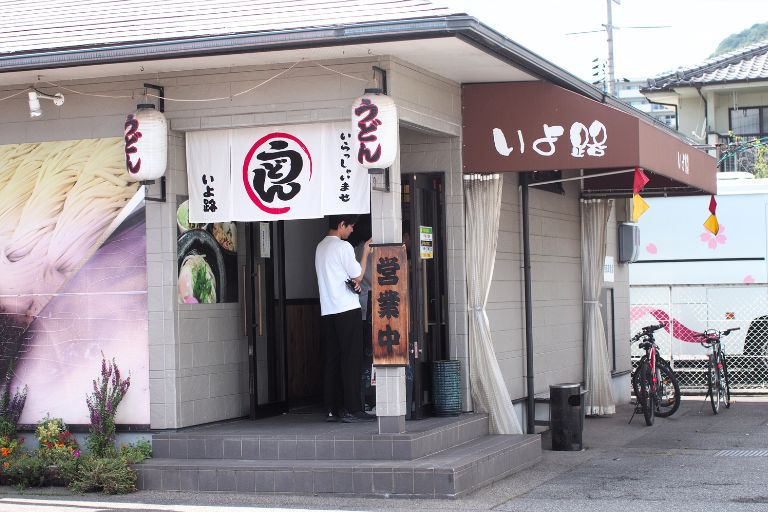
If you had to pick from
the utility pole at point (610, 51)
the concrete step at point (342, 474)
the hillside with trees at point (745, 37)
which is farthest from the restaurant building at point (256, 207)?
the hillside with trees at point (745, 37)

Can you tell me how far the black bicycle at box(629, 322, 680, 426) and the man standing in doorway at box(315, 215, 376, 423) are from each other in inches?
182

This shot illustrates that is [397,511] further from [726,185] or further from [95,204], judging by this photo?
[726,185]

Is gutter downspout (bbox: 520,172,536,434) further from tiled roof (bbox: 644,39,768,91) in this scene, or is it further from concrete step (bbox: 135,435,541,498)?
tiled roof (bbox: 644,39,768,91)

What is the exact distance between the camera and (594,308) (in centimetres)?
1589

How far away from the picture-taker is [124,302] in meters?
11.2

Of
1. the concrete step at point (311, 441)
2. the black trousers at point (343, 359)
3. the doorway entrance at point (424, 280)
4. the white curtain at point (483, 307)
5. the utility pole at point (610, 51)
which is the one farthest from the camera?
the utility pole at point (610, 51)

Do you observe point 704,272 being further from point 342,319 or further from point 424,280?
point 342,319

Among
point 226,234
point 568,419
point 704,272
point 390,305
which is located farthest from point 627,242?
point 390,305

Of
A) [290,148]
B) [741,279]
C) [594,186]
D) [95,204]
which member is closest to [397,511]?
[290,148]

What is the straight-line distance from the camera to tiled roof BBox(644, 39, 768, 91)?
112 feet

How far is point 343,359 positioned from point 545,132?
3.14 meters

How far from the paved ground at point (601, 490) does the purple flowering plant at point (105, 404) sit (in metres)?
0.61

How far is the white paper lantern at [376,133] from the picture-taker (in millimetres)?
9906

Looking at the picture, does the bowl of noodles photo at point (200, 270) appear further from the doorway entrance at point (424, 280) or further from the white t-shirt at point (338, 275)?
the doorway entrance at point (424, 280)
